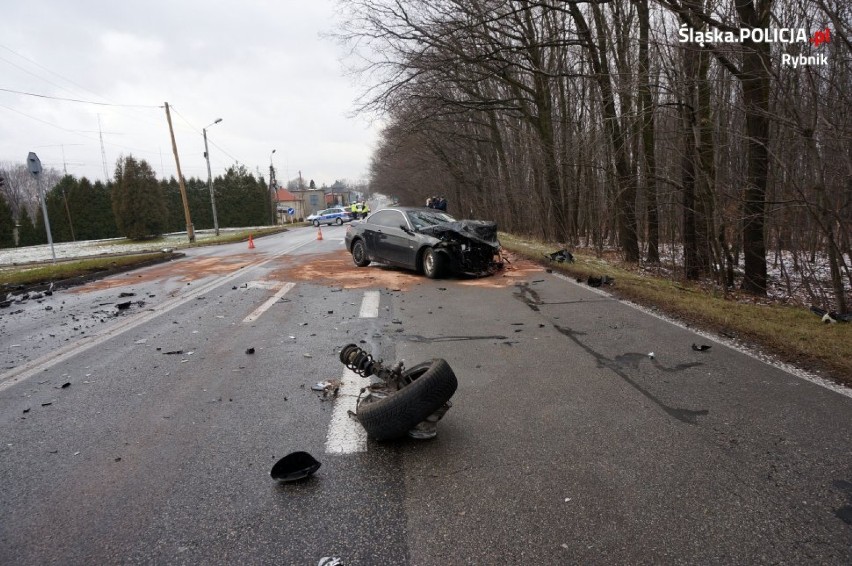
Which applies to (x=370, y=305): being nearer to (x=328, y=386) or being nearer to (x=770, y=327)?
(x=328, y=386)

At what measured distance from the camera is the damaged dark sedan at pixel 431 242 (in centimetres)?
1002

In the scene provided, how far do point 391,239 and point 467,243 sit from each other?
2162 millimetres

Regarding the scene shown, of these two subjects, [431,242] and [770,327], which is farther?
[431,242]

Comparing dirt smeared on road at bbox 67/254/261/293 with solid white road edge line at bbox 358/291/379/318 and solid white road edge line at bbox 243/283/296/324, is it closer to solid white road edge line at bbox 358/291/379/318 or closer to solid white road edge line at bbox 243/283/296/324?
solid white road edge line at bbox 243/283/296/324

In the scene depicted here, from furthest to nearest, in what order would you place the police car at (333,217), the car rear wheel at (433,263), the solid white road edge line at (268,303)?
the police car at (333,217), the car rear wheel at (433,263), the solid white road edge line at (268,303)

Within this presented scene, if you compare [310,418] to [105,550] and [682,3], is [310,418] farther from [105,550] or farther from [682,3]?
[682,3]

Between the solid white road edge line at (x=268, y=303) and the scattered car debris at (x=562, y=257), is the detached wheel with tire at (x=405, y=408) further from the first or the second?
the scattered car debris at (x=562, y=257)

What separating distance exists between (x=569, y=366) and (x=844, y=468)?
209 cm

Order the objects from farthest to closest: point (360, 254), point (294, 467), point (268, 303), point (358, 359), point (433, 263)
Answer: point (360, 254), point (433, 263), point (268, 303), point (358, 359), point (294, 467)

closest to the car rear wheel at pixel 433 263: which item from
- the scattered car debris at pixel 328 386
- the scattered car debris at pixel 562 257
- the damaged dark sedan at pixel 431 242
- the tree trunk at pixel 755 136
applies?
the damaged dark sedan at pixel 431 242

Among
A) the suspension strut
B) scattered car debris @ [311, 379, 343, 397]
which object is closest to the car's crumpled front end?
scattered car debris @ [311, 379, 343, 397]

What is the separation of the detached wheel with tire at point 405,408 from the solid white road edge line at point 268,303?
4.30 meters

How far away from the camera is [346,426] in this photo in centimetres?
329

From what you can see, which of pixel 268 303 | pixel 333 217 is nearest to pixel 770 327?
pixel 268 303
